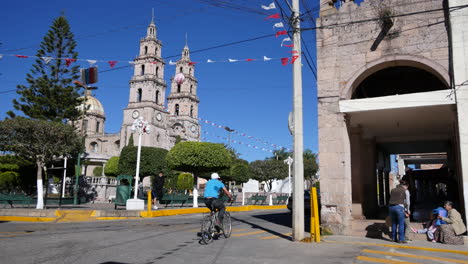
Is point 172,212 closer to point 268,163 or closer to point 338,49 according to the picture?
point 338,49

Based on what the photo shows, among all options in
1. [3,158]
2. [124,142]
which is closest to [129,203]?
[3,158]

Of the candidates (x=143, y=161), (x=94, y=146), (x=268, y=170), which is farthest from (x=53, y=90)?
(x=94, y=146)

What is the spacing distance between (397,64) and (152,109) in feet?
190

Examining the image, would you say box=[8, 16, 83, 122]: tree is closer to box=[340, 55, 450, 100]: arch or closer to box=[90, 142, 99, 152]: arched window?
box=[340, 55, 450, 100]: arch

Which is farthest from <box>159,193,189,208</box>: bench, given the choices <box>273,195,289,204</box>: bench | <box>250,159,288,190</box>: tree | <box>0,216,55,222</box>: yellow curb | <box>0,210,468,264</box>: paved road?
<box>250,159,288,190</box>: tree

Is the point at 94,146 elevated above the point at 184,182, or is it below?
above

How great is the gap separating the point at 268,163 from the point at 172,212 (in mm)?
34830

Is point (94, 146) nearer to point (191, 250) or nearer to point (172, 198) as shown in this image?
point (172, 198)

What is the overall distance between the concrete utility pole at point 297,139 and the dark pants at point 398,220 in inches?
82.1

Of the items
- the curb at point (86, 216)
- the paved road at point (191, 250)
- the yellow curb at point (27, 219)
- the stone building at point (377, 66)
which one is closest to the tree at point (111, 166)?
the curb at point (86, 216)

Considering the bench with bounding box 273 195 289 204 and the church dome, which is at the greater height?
the church dome

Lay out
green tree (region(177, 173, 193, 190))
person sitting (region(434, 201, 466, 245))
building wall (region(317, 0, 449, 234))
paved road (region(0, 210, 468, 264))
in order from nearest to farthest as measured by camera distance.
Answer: paved road (region(0, 210, 468, 264)), person sitting (region(434, 201, 466, 245)), building wall (region(317, 0, 449, 234)), green tree (region(177, 173, 193, 190))

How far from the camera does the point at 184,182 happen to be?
1887 inches

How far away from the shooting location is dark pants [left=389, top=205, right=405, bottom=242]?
26.0 ft
